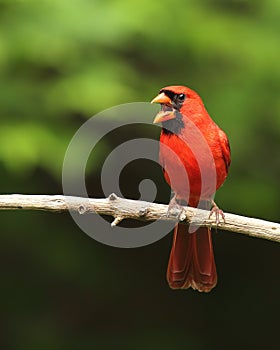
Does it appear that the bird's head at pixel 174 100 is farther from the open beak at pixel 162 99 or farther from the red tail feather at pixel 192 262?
the red tail feather at pixel 192 262

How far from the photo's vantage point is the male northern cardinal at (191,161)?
323 cm

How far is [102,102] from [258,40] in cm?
98

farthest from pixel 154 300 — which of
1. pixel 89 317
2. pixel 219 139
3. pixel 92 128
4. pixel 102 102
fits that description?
pixel 219 139

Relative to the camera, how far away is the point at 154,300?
6320 mm

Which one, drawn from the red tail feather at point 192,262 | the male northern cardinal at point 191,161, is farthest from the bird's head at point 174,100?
the red tail feather at point 192,262

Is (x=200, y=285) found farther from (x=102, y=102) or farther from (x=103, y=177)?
(x=103, y=177)

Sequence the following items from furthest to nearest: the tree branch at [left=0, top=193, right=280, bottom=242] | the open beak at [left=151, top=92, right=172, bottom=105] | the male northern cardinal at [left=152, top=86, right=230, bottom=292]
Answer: the tree branch at [left=0, top=193, right=280, bottom=242] < the male northern cardinal at [left=152, top=86, right=230, bottom=292] < the open beak at [left=151, top=92, right=172, bottom=105]

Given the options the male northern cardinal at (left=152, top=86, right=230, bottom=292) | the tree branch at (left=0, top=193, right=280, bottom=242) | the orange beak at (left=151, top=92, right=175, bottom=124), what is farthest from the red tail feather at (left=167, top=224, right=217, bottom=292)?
the orange beak at (left=151, top=92, right=175, bottom=124)

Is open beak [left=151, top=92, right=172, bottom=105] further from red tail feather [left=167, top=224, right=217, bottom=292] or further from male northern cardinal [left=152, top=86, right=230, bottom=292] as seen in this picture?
red tail feather [left=167, top=224, right=217, bottom=292]

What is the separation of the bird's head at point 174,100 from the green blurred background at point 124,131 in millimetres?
1084

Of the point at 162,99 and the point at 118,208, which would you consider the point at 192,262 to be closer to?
the point at 118,208

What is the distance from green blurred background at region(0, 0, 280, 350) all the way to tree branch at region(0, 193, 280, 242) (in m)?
0.90

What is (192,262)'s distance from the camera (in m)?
3.84

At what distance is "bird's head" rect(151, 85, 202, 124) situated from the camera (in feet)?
10.4
